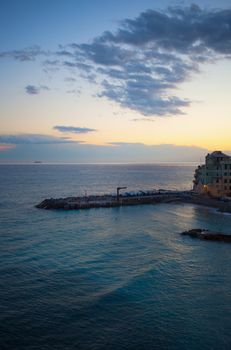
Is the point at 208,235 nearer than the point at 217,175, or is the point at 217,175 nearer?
the point at 208,235

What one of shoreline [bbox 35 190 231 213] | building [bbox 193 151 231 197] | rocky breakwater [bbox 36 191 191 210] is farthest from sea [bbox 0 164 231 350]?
building [bbox 193 151 231 197]

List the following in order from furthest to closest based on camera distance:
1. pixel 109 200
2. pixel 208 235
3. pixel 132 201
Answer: pixel 132 201 → pixel 109 200 → pixel 208 235

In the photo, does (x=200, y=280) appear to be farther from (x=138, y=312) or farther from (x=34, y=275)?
(x=34, y=275)

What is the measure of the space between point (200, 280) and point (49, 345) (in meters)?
15.0

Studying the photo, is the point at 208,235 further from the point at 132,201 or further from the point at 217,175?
the point at 217,175

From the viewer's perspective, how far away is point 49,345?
18875mm

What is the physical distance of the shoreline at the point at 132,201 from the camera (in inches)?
2817

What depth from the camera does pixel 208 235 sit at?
143 ft

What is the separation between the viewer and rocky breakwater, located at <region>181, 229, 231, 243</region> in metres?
42.6

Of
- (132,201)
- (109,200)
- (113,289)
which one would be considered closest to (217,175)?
(132,201)

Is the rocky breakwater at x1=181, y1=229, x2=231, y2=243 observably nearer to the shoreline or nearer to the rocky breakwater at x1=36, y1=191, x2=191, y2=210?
the shoreline

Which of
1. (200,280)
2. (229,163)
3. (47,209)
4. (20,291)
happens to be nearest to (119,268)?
(200,280)

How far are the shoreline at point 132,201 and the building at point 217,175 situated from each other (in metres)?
3.12

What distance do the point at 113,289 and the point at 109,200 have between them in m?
52.6
